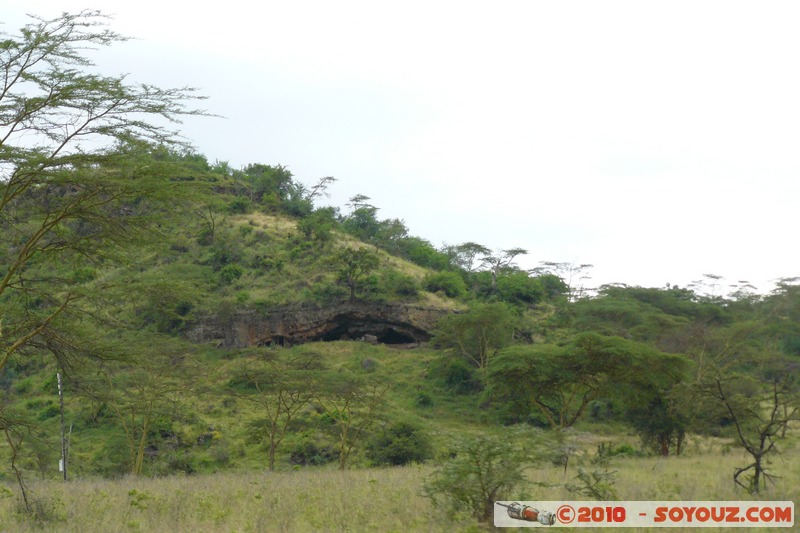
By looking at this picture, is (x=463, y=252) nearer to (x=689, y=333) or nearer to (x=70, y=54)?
(x=689, y=333)

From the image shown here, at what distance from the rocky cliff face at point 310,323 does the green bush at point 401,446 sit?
23039 millimetres

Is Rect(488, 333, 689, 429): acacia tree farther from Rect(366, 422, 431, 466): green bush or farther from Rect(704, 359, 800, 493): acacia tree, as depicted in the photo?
Rect(366, 422, 431, 466): green bush

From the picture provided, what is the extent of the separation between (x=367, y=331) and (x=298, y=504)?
43.6 m

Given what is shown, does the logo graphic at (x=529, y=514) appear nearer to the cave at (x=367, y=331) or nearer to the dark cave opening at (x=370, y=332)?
the cave at (x=367, y=331)

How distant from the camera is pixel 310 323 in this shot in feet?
175

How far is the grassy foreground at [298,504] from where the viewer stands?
9734mm

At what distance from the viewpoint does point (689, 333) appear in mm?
38156

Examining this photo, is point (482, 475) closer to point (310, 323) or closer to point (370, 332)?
point (310, 323)

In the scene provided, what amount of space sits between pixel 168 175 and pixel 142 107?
1.16 metres

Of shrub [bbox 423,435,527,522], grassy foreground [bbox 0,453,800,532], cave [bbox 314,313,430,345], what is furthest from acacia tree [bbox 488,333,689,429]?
cave [bbox 314,313,430,345]

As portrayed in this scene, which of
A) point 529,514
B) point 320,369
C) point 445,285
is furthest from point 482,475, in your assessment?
point 445,285

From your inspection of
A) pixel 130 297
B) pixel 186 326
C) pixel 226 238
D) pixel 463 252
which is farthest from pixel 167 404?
pixel 463 252

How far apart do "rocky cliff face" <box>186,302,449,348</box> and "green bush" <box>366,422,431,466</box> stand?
907 inches

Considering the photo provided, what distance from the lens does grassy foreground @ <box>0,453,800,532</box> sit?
31.9ft
